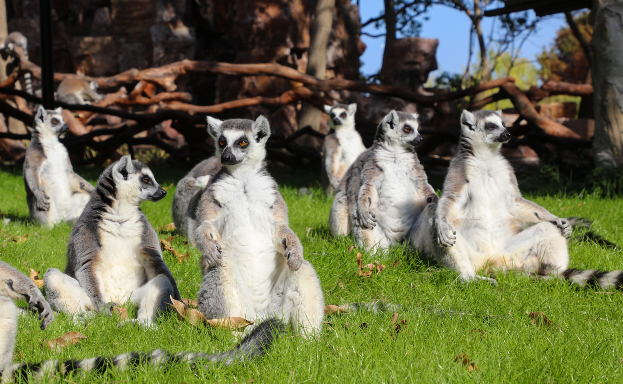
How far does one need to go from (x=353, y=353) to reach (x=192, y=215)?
3009 millimetres

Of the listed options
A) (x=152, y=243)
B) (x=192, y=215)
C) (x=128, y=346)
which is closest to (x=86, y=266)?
(x=152, y=243)

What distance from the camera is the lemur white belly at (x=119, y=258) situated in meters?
3.64

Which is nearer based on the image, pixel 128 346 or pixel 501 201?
pixel 128 346

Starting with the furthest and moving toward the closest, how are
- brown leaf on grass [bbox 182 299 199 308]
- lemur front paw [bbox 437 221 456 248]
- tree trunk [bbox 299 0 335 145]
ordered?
tree trunk [bbox 299 0 335 145]
lemur front paw [bbox 437 221 456 248]
brown leaf on grass [bbox 182 299 199 308]

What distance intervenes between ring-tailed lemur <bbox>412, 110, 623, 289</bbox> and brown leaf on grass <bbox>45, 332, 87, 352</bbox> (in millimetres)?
2675

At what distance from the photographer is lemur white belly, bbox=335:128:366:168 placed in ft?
28.1

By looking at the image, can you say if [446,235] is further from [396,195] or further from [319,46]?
[319,46]

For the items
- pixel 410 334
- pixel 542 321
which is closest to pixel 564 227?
pixel 542 321

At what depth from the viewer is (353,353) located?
8.85 feet

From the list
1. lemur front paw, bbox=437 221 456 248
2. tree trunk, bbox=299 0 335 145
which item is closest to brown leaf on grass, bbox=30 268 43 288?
lemur front paw, bbox=437 221 456 248

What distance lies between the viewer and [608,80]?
26.8 feet

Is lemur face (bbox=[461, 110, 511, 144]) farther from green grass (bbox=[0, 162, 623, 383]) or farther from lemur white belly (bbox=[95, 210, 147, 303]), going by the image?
lemur white belly (bbox=[95, 210, 147, 303])

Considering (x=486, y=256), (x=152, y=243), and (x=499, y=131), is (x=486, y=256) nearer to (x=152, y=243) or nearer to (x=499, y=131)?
(x=499, y=131)

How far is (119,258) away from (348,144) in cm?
556
